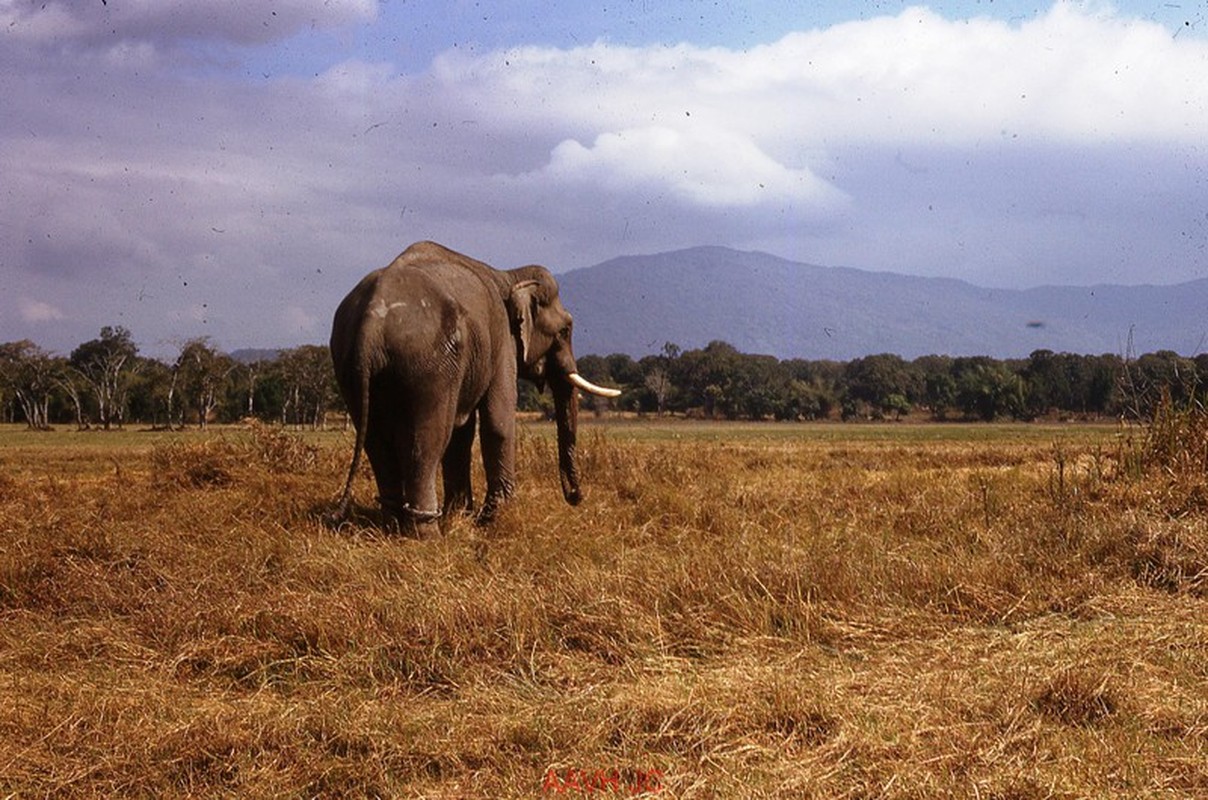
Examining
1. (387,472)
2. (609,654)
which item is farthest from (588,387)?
(609,654)

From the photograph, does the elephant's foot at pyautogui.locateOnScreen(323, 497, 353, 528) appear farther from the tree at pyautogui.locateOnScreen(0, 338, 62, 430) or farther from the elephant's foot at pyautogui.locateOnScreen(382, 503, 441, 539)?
the tree at pyautogui.locateOnScreen(0, 338, 62, 430)

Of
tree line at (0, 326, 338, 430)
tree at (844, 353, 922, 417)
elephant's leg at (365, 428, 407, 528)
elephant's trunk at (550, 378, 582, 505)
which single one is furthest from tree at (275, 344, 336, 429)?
elephant's leg at (365, 428, 407, 528)

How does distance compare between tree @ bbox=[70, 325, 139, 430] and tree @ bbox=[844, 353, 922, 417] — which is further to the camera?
tree @ bbox=[844, 353, 922, 417]

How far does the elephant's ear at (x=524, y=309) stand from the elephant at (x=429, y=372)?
0.5 inches

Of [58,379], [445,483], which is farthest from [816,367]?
[445,483]

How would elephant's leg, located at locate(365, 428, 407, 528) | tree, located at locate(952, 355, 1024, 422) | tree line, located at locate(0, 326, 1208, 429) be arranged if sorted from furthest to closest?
tree, located at locate(952, 355, 1024, 422)
tree line, located at locate(0, 326, 1208, 429)
elephant's leg, located at locate(365, 428, 407, 528)

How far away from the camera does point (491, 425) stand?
1093 centimetres

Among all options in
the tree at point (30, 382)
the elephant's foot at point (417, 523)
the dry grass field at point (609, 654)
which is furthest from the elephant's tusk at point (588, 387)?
the tree at point (30, 382)

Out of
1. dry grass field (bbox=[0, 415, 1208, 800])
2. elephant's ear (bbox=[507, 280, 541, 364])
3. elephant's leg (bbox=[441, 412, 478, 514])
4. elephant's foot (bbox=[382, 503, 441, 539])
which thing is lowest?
dry grass field (bbox=[0, 415, 1208, 800])

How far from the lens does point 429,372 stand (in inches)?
357

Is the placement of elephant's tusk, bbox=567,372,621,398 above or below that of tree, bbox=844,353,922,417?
below

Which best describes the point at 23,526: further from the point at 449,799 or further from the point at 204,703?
the point at 449,799

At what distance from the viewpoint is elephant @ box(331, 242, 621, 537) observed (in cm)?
890

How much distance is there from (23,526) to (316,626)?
425cm
